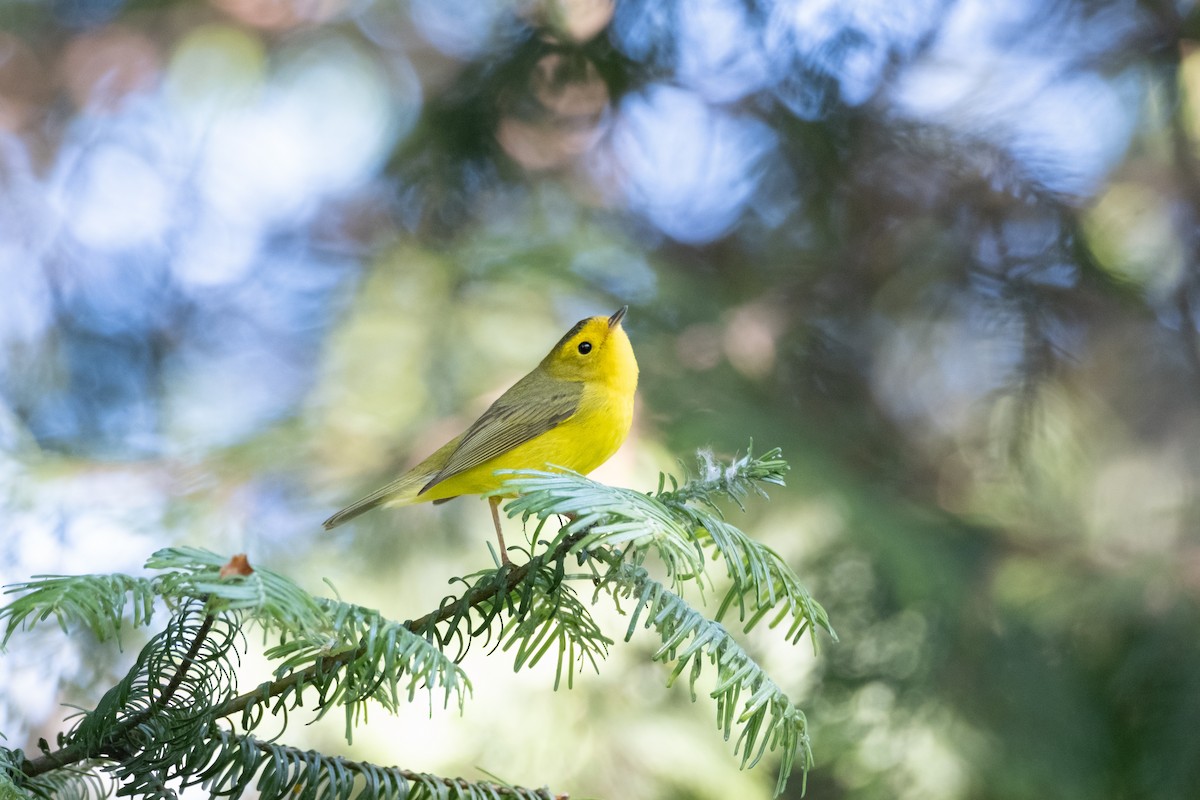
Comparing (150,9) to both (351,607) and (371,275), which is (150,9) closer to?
(371,275)

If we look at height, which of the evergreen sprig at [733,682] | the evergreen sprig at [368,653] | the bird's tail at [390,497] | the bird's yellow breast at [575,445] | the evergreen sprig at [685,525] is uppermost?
the bird's yellow breast at [575,445]

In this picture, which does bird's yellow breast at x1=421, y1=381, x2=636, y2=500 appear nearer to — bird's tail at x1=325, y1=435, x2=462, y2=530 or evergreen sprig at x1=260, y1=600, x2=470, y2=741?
bird's tail at x1=325, y1=435, x2=462, y2=530

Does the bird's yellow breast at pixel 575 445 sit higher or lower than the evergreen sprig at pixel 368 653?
higher

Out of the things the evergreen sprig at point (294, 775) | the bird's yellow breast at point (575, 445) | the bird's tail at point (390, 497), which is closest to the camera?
the evergreen sprig at point (294, 775)

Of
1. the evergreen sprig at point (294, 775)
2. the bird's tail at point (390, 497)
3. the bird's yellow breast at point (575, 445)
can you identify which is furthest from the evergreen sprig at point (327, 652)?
the bird's yellow breast at point (575, 445)

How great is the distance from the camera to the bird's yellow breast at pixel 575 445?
2.23m

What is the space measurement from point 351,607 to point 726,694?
1.15ft

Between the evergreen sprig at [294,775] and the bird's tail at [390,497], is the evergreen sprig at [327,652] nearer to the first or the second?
the evergreen sprig at [294,775]

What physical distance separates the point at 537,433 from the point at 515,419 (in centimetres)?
6

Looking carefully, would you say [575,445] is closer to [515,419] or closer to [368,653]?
[515,419]

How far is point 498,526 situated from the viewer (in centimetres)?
210

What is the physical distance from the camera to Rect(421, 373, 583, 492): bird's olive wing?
7.16 feet

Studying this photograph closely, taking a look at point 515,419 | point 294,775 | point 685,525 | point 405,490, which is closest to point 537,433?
point 515,419

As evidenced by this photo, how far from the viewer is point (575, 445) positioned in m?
2.26
